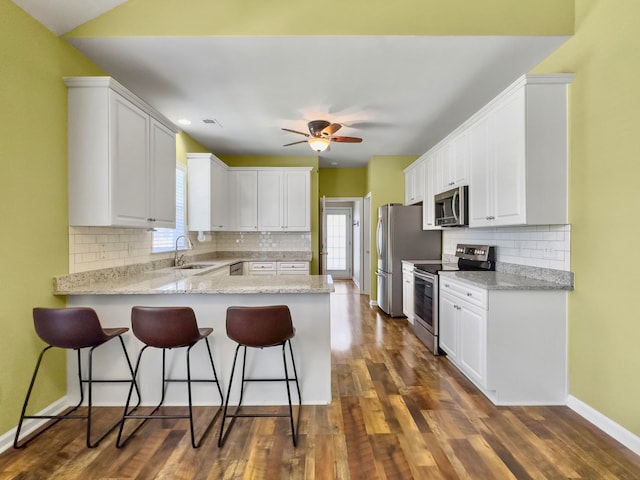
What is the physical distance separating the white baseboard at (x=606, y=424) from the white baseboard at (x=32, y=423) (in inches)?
148

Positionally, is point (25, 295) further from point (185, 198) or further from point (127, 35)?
point (185, 198)

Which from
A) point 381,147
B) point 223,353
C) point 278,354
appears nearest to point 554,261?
point 278,354

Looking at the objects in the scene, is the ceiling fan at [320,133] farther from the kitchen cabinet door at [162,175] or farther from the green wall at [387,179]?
the green wall at [387,179]

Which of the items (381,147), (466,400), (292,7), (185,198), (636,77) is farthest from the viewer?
(381,147)

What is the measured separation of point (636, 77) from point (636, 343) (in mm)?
1620

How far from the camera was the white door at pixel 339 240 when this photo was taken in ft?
31.3

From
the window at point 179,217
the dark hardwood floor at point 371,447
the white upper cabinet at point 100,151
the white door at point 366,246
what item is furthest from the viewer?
the white door at point 366,246

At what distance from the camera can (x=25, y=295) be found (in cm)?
209

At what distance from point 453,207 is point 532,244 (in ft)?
3.14

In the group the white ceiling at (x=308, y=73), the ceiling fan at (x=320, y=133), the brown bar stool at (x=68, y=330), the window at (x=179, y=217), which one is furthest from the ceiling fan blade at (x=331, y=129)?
the brown bar stool at (x=68, y=330)

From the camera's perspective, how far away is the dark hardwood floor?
179 cm

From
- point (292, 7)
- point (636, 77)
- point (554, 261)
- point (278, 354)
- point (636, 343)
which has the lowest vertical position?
point (278, 354)

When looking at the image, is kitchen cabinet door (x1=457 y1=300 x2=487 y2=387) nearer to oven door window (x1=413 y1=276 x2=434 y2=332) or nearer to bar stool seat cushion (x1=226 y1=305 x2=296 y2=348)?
oven door window (x1=413 y1=276 x2=434 y2=332)

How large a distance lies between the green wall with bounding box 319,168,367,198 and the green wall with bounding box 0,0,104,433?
4.92 metres
